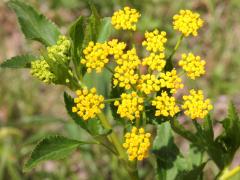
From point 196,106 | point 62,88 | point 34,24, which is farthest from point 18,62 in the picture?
point 62,88

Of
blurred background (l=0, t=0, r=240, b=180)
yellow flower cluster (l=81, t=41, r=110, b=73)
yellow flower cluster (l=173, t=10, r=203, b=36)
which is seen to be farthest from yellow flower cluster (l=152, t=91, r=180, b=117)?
blurred background (l=0, t=0, r=240, b=180)

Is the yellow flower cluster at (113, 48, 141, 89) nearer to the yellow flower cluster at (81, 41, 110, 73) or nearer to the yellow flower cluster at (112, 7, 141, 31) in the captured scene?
the yellow flower cluster at (81, 41, 110, 73)

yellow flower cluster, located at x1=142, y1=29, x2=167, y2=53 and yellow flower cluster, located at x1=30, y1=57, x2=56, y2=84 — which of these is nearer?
yellow flower cluster, located at x1=30, y1=57, x2=56, y2=84

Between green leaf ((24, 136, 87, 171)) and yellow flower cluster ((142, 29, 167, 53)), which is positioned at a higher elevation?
yellow flower cluster ((142, 29, 167, 53))

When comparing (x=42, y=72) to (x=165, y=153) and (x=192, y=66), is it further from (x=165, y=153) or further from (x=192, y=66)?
(x=165, y=153)

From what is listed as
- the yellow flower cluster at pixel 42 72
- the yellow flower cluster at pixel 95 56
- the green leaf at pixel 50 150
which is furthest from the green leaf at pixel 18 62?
the green leaf at pixel 50 150
